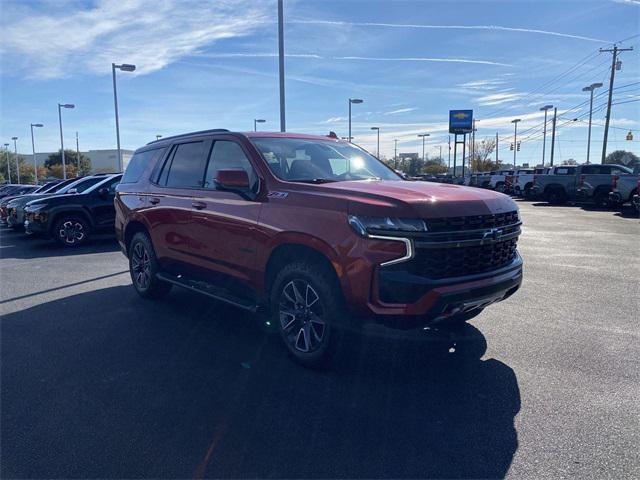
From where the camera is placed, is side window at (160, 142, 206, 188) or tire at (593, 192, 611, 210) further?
tire at (593, 192, 611, 210)

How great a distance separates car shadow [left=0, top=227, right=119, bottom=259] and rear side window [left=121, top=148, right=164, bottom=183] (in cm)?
474

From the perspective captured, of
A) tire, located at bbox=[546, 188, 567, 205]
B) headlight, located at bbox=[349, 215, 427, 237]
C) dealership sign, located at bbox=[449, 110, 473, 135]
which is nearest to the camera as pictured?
headlight, located at bbox=[349, 215, 427, 237]

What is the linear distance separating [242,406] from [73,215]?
10090mm

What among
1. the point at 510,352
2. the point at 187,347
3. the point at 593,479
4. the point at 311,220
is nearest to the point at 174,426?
the point at 187,347

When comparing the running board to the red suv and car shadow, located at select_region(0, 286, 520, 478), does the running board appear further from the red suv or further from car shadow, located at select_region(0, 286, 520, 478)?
car shadow, located at select_region(0, 286, 520, 478)

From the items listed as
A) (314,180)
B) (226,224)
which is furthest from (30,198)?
(314,180)

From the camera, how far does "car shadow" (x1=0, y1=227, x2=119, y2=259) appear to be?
1093cm

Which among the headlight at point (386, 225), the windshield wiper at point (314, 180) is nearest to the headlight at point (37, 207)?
the windshield wiper at point (314, 180)

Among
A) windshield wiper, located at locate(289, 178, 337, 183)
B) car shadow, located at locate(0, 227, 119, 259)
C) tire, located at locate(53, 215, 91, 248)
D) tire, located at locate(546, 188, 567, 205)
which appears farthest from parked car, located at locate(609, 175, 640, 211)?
tire, located at locate(53, 215, 91, 248)

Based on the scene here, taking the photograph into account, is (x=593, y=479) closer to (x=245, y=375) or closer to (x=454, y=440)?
(x=454, y=440)

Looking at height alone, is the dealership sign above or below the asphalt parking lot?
above

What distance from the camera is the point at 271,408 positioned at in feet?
11.4

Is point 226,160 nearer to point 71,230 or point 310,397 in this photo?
point 310,397

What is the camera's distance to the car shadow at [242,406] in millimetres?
2844
